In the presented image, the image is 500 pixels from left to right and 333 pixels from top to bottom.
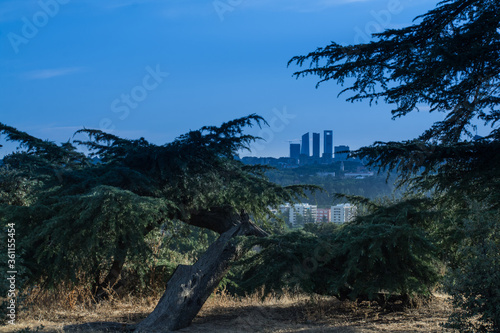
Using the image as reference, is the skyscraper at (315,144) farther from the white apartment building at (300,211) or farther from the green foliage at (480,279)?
the green foliage at (480,279)

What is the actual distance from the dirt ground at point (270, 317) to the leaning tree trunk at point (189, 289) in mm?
286

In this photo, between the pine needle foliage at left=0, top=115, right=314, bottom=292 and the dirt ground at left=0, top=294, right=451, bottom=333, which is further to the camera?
the pine needle foliage at left=0, top=115, right=314, bottom=292

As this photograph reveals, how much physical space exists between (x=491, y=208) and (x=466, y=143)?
1218 mm

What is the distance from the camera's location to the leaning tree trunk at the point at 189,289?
7180 millimetres

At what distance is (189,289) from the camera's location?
24.5 ft

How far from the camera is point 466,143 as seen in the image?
7.62 m

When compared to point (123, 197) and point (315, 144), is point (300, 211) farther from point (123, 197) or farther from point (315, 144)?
point (315, 144)

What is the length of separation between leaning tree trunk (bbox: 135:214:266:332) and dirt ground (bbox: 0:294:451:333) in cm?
29

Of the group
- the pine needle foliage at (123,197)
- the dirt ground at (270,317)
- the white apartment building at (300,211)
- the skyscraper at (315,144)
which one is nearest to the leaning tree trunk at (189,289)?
the dirt ground at (270,317)

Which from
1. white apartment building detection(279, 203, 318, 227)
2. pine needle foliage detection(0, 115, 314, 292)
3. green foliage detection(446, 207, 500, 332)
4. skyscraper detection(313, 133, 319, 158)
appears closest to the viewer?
green foliage detection(446, 207, 500, 332)

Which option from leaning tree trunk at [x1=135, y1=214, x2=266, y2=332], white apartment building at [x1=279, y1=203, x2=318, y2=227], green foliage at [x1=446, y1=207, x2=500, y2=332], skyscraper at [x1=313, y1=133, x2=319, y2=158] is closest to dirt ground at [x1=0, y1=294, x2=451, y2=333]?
leaning tree trunk at [x1=135, y1=214, x2=266, y2=332]

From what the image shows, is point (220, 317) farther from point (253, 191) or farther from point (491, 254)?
point (491, 254)

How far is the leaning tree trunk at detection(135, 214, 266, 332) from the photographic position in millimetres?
7180

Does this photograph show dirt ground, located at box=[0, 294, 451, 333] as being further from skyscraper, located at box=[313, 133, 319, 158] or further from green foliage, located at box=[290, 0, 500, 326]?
skyscraper, located at box=[313, 133, 319, 158]
